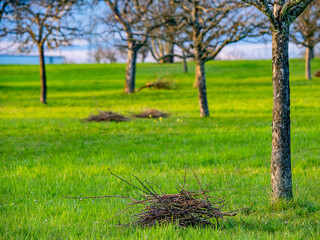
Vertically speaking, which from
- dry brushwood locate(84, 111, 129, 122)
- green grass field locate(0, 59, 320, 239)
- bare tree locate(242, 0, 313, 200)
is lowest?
green grass field locate(0, 59, 320, 239)

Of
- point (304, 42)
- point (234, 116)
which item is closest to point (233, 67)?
point (304, 42)

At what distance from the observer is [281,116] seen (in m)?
5.07

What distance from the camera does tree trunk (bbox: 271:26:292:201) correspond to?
504cm

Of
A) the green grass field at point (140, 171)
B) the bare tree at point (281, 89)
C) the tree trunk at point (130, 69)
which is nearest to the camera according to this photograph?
the green grass field at point (140, 171)

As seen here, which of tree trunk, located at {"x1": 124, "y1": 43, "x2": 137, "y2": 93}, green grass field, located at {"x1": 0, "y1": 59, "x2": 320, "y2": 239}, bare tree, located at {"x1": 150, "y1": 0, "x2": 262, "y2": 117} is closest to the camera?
green grass field, located at {"x1": 0, "y1": 59, "x2": 320, "y2": 239}

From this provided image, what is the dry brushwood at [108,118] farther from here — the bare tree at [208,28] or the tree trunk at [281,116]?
the tree trunk at [281,116]

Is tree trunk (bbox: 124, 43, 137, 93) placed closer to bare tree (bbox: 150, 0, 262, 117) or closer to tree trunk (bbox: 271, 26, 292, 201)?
bare tree (bbox: 150, 0, 262, 117)

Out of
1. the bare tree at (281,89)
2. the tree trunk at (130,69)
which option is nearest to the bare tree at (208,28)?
the bare tree at (281,89)

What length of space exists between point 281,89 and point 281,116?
0.34 meters

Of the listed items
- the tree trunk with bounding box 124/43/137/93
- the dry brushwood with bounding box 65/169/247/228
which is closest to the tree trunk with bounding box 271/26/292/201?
the dry brushwood with bounding box 65/169/247/228

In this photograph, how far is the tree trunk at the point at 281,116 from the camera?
504cm

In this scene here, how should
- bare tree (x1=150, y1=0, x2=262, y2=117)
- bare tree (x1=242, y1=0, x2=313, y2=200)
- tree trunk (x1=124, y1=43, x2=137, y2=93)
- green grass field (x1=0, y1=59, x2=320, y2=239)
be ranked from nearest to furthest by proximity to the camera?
green grass field (x1=0, y1=59, x2=320, y2=239)
bare tree (x1=242, y1=0, x2=313, y2=200)
bare tree (x1=150, y1=0, x2=262, y2=117)
tree trunk (x1=124, y1=43, x2=137, y2=93)

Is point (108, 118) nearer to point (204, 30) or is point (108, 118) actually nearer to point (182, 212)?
point (204, 30)

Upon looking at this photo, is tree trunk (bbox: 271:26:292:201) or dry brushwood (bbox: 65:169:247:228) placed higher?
tree trunk (bbox: 271:26:292:201)
